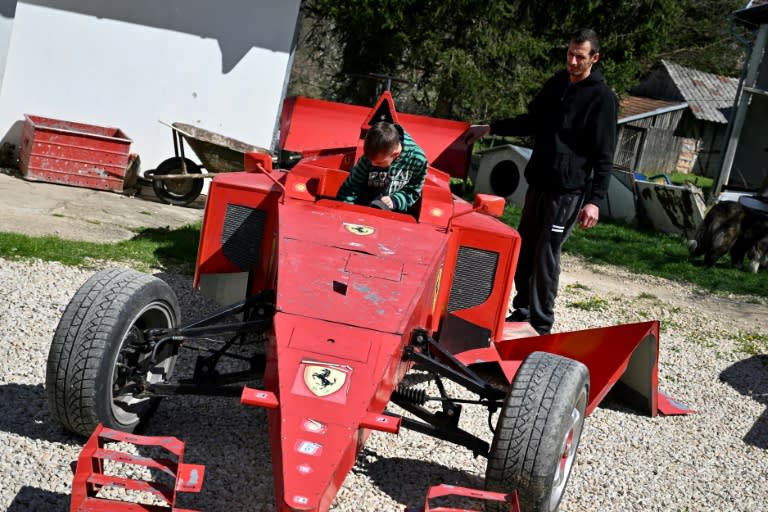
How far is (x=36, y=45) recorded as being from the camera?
12078 mm

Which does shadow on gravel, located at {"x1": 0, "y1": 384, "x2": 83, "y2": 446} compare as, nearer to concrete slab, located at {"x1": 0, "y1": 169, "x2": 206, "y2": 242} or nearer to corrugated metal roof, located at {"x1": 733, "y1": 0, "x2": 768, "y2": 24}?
concrete slab, located at {"x1": 0, "y1": 169, "x2": 206, "y2": 242}

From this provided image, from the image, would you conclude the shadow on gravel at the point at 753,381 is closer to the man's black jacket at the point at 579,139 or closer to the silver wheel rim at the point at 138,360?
the man's black jacket at the point at 579,139

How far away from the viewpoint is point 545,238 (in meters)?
6.71

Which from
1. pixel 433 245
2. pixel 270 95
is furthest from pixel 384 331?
pixel 270 95

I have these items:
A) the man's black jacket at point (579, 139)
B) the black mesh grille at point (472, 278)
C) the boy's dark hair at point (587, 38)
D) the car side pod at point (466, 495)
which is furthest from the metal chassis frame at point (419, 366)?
the boy's dark hair at point (587, 38)

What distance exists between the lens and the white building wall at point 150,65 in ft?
39.7

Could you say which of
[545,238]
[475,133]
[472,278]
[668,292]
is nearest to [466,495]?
[472,278]

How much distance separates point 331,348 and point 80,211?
683 centimetres

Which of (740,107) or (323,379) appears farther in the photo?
(740,107)

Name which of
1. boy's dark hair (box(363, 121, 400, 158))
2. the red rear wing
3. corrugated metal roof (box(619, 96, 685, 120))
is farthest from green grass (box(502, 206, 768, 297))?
corrugated metal roof (box(619, 96, 685, 120))

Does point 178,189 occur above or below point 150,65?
below

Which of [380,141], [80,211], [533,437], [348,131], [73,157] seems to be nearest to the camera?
[533,437]

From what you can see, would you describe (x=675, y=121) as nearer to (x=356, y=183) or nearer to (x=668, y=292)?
(x=668, y=292)

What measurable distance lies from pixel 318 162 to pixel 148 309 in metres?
2.01
